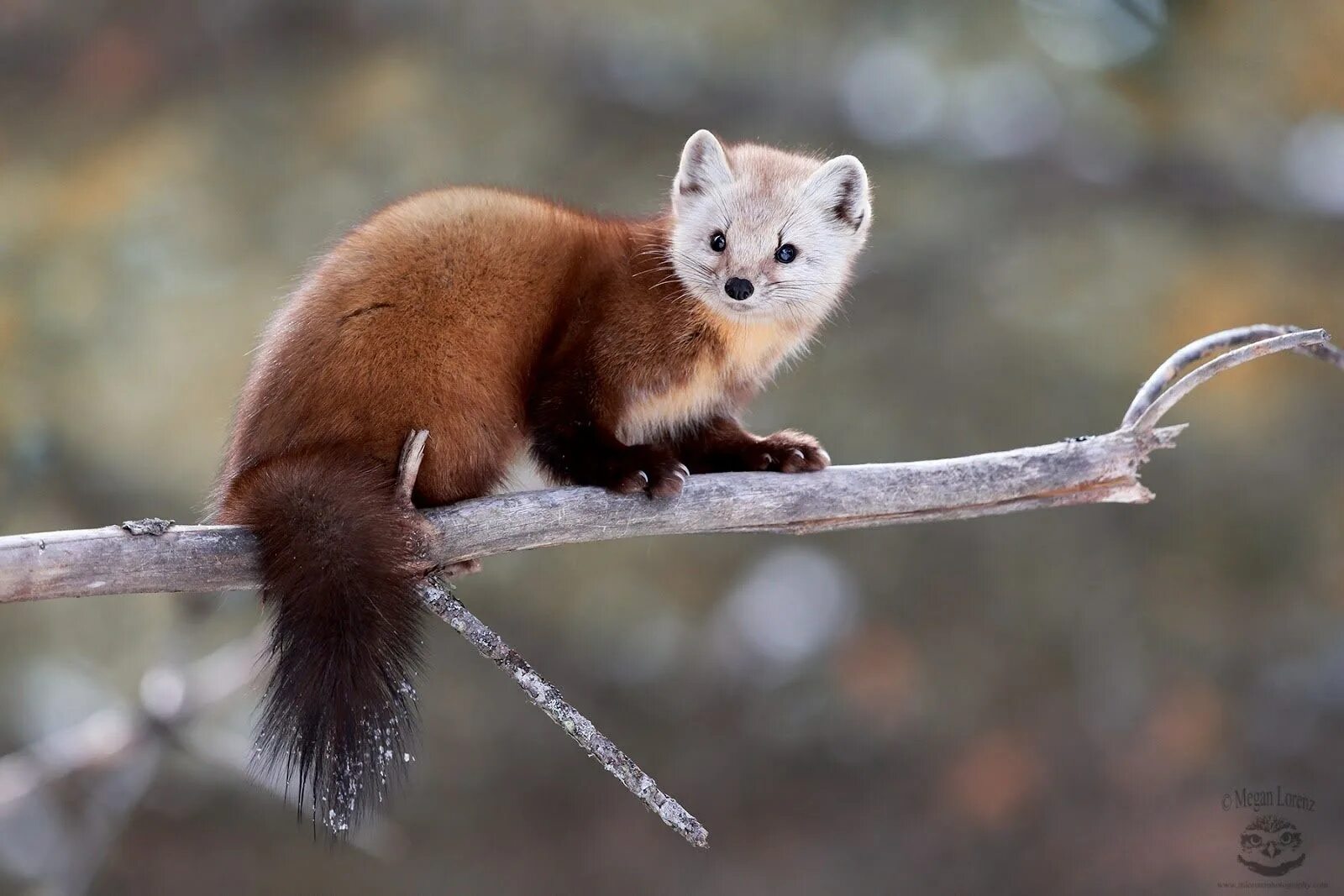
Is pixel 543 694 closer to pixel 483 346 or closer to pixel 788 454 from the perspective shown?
pixel 483 346

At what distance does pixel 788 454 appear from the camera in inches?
127

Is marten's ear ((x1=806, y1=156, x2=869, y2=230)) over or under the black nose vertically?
over

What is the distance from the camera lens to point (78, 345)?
16.6ft

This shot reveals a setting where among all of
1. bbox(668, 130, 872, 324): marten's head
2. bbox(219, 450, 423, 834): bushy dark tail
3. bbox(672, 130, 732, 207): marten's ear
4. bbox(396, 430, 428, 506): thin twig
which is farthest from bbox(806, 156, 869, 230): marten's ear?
bbox(219, 450, 423, 834): bushy dark tail

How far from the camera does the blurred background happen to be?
5.46 meters

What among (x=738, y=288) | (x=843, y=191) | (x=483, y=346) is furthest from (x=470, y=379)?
(x=843, y=191)

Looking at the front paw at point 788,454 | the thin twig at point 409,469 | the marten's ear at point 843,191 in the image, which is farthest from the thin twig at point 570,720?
the marten's ear at point 843,191

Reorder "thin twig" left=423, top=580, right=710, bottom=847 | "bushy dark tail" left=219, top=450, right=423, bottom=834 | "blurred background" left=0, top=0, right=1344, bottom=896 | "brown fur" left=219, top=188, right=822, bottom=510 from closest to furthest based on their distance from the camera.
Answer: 1. "thin twig" left=423, top=580, right=710, bottom=847
2. "bushy dark tail" left=219, top=450, right=423, bottom=834
3. "brown fur" left=219, top=188, right=822, bottom=510
4. "blurred background" left=0, top=0, right=1344, bottom=896

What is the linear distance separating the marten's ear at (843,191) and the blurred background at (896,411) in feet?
7.03

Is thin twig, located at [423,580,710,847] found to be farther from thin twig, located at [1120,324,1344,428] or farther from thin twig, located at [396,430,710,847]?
thin twig, located at [1120,324,1344,428]

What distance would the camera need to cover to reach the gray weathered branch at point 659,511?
2369mm

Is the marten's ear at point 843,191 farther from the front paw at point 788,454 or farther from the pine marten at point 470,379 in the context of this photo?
the front paw at point 788,454

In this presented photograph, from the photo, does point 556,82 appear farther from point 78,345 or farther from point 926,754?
point 926,754

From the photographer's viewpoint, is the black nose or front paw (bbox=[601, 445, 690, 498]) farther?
the black nose
